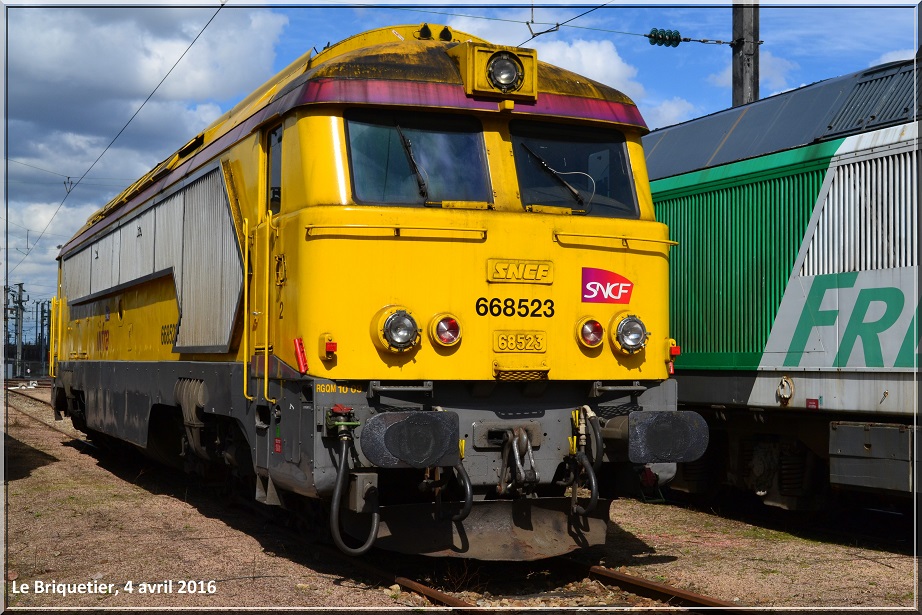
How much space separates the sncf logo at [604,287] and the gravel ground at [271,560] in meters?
2.08

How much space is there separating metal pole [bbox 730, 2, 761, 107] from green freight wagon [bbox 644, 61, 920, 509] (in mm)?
2271

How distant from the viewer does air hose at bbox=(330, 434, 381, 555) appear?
658cm

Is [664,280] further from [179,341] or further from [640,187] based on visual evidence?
[179,341]

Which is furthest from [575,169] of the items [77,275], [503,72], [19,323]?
[19,323]

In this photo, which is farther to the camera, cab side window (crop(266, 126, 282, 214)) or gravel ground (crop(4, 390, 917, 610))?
cab side window (crop(266, 126, 282, 214))

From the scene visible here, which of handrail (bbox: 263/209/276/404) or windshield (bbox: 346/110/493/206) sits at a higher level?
windshield (bbox: 346/110/493/206)

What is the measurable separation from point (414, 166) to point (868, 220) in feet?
13.8

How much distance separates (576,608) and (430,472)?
134 cm

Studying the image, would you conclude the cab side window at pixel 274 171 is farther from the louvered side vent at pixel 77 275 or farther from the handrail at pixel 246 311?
the louvered side vent at pixel 77 275

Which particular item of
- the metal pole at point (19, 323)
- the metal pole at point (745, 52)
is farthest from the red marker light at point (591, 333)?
the metal pole at point (19, 323)

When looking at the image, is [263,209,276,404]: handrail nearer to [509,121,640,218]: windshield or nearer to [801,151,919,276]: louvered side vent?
[509,121,640,218]: windshield

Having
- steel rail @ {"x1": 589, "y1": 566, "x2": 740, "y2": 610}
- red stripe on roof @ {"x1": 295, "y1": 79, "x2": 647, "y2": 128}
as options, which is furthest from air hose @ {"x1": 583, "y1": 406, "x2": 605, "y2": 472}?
red stripe on roof @ {"x1": 295, "y1": 79, "x2": 647, "y2": 128}

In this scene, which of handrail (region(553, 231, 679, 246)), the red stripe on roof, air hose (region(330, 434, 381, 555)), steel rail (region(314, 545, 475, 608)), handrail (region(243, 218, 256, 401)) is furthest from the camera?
handrail (region(243, 218, 256, 401))

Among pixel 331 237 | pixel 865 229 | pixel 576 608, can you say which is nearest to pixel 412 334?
pixel 331 237
